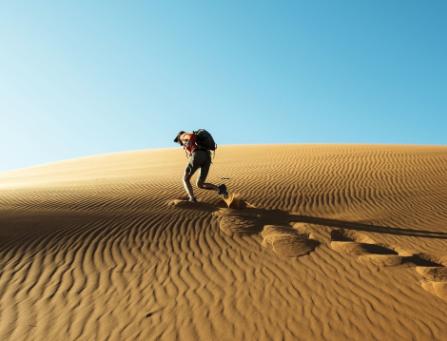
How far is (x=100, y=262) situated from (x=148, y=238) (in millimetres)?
1334

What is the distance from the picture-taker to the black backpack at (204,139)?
9961 mm

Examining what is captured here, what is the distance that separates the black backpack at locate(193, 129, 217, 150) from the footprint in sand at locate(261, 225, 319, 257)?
106 inches

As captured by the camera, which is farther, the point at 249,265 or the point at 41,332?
the point at 249,265

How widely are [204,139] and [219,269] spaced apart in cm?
434

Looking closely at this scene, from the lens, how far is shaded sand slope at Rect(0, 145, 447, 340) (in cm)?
461

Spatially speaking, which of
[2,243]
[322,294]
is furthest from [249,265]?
[2,243]

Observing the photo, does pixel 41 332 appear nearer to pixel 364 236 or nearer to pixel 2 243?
pixel 2 243

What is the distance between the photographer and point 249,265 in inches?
252

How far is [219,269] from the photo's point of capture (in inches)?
247

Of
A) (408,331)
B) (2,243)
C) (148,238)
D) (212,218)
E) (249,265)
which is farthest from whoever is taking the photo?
(212,218)

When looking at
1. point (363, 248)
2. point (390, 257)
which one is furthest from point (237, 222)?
point (390, 257)

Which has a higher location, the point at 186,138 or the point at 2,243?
the point at 186,138

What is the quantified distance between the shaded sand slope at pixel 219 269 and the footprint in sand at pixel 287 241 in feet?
0.12

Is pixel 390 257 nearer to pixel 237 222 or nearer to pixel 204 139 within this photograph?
pixel 237 222
